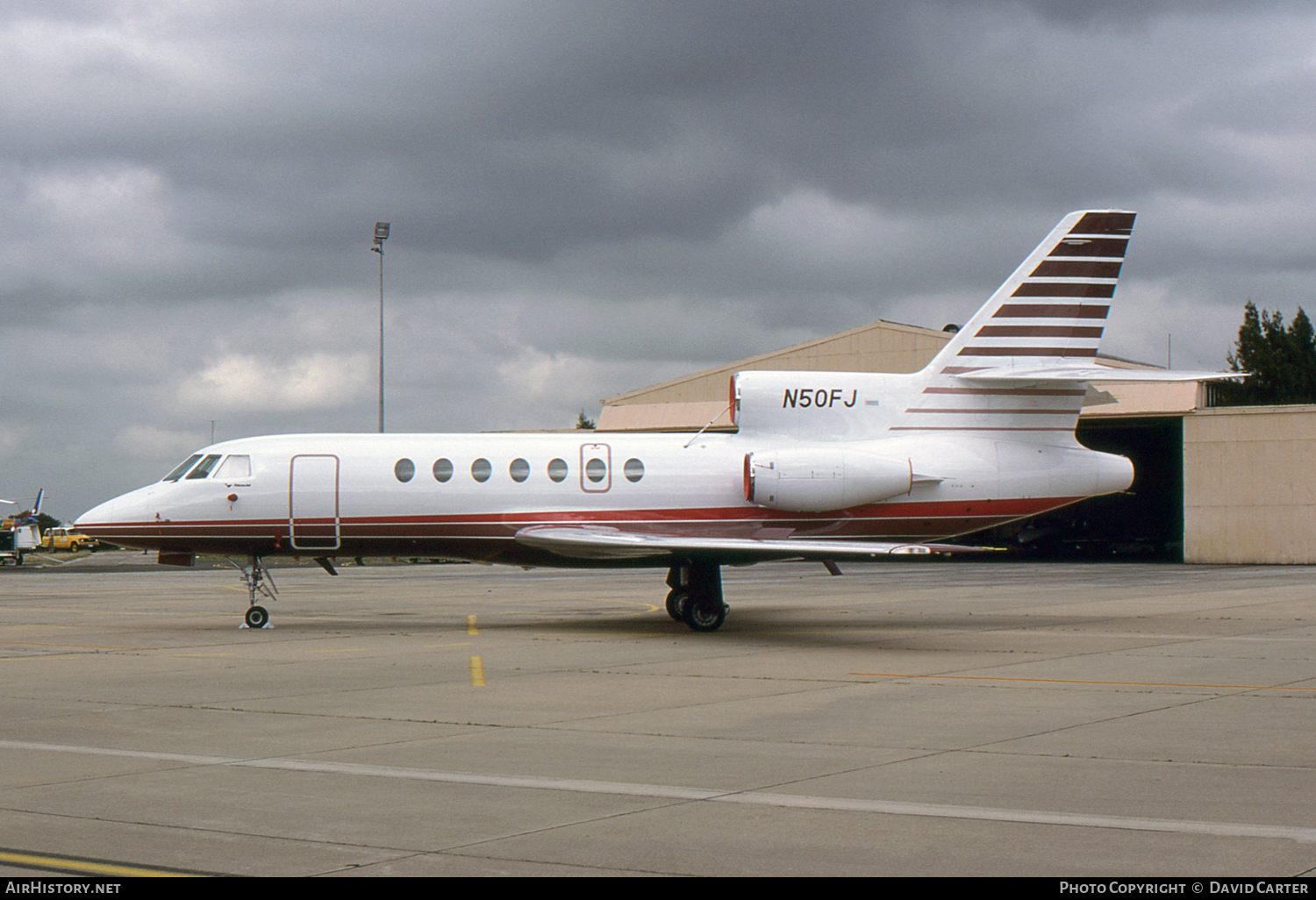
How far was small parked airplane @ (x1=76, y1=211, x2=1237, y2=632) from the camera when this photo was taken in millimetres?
21109

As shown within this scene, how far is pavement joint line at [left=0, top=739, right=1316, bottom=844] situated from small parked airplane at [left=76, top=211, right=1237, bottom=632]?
10.7m

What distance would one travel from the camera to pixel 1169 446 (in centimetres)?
6669

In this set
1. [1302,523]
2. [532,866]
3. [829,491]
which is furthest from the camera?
[1302,523]

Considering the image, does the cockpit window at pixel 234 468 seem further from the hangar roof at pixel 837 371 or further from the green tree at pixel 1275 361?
the green tree at pixel 1275 361

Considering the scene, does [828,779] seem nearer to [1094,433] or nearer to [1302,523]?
[1302,523]

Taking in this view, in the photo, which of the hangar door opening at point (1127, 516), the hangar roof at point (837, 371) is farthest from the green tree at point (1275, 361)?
the hangar roof at point (837, 371)

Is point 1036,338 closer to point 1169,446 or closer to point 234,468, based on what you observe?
point 234,468

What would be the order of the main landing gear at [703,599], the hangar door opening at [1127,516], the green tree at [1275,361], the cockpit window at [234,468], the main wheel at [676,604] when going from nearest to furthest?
the main landing gear at [703,599]
the cockpit window at [234,468]
the main wheel at [676,604]
the hangar door opening at [1127,516]
the green tree at [1275,361]

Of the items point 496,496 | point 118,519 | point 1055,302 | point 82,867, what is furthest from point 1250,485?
point 82,867

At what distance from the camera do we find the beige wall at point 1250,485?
4612 cm

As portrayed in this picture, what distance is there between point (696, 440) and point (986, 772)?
44.1ft

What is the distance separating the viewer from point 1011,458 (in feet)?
72.6

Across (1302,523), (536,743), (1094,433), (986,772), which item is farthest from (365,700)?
(1094,433)

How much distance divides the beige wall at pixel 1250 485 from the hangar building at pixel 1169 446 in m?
0.03
